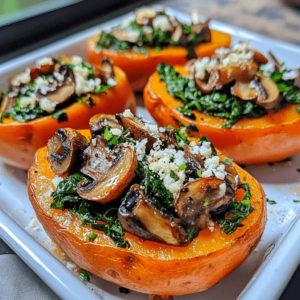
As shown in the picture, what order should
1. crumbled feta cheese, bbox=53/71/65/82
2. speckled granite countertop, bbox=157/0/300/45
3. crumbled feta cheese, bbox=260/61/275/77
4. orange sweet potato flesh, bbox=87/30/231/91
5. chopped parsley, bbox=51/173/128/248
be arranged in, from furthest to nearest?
speckled granite countertop, bbox=157/0/300/45
orange sweet potato flesh, bbox=87/30/231/91
crumbled feta cheese, bbox=260/61/275/77
crumbled feta cheese, bbox=53/71/65/82
chopped parsley, bbox=51/173/128/248

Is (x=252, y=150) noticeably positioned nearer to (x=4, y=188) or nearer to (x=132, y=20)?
(x=4, y=188)

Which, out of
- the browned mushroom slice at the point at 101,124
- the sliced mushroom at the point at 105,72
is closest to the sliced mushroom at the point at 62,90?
the sliced mushroom at the point at 105,72

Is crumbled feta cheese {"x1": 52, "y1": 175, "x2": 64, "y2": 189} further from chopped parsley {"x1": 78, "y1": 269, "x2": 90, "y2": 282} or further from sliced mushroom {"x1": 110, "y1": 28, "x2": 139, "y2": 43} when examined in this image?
sliced mushroom {"x1": 110, "y1": 28, "x2": 139, "y2": 43}

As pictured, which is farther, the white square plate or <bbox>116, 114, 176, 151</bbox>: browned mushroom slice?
<bbox>116, 114, 176, 151</bbox>: browned mushroom slice

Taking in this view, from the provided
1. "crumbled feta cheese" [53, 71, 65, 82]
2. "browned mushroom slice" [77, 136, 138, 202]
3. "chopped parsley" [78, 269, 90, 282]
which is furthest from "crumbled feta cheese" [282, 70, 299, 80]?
"chopped parsley" [78, 269, 90, 282]

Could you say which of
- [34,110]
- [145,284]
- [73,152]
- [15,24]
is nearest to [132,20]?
[15,24]

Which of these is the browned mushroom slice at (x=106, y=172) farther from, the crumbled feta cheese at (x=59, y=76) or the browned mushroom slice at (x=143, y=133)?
the crumbled feta cheese at (x=59, y=76)
